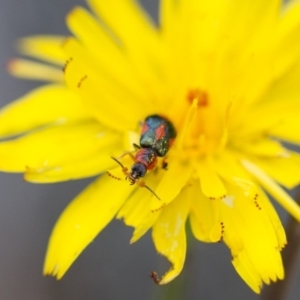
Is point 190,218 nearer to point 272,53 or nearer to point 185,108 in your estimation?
point 185,108

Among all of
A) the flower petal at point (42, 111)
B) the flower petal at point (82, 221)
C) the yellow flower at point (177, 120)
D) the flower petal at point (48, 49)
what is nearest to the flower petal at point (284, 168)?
the yellow flower at point (177, 120)

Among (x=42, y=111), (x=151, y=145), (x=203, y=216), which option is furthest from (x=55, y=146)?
(x=203, y=216)

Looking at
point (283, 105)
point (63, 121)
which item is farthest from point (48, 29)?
point (283, 105)

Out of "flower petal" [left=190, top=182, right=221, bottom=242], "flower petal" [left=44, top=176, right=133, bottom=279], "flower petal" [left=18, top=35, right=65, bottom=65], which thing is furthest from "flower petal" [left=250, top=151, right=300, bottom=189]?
"flower petal" [left=18, top=35, right=65, bottom=65]

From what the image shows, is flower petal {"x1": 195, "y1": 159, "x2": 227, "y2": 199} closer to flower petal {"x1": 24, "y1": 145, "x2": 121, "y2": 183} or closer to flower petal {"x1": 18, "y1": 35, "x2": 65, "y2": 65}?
flower petal {"x1": 24, "y1": 145, "x2": 121, "y2": 183}

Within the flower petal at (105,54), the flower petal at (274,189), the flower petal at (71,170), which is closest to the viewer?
the flower petal at (274,189)

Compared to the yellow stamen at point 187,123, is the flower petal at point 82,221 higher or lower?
lower

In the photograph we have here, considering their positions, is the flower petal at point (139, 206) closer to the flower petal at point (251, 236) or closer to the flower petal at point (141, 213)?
the flower petal at point (141, 213)
